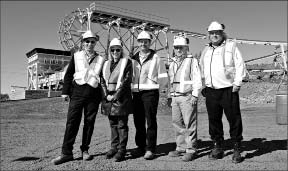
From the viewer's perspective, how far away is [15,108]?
56.3ft

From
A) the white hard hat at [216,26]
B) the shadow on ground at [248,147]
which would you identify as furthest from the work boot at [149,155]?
the white hard hat at [216,26]

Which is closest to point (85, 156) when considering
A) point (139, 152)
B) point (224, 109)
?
point (139, 152)

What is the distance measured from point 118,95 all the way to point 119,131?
2.12 feet

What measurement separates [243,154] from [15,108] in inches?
598

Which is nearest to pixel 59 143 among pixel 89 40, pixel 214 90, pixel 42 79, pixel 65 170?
pixel 65 170

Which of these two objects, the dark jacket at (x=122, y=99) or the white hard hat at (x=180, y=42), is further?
the white hard hat at (x=180, y=42)

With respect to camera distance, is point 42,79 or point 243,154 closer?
point 243,154

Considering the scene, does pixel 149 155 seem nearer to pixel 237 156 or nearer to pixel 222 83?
pixel 237 156

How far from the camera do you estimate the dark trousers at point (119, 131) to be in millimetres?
5023

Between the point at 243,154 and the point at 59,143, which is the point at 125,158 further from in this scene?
the point at 59,143

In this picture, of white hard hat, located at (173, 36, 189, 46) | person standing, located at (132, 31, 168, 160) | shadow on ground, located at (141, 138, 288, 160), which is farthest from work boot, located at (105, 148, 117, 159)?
white hard hat, located at (173, 36, 189, 46)

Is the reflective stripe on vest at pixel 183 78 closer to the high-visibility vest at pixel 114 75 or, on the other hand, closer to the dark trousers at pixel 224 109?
the dark trousers at pixel 224 109

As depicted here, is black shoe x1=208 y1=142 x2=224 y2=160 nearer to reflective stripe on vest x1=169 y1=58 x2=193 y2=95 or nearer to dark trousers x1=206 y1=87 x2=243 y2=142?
dark trousers x1=206 y1=87 x2=243 y2=142

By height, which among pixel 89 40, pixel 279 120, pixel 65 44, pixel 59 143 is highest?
pixel 65 44
